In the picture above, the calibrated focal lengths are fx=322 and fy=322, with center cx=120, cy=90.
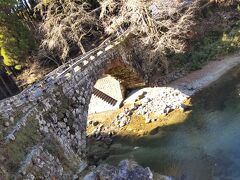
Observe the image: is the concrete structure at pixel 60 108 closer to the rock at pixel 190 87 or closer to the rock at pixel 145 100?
the rock at pixel 145 100

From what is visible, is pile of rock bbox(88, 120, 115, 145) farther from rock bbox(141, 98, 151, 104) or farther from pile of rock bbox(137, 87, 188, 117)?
rock bbox(141, 98, 151, 104)

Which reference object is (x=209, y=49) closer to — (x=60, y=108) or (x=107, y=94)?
(x=107, y=94)

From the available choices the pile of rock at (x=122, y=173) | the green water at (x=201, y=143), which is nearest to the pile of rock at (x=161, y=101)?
the green water at (x=201, y=143)

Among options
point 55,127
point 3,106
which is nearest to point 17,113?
point 3,106

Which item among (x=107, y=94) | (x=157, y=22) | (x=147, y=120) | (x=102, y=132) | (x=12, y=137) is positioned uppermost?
(x=12, y=137)

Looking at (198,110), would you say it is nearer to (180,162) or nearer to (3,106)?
(180,162)

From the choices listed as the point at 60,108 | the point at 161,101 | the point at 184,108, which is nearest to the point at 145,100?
the point at 161,101
